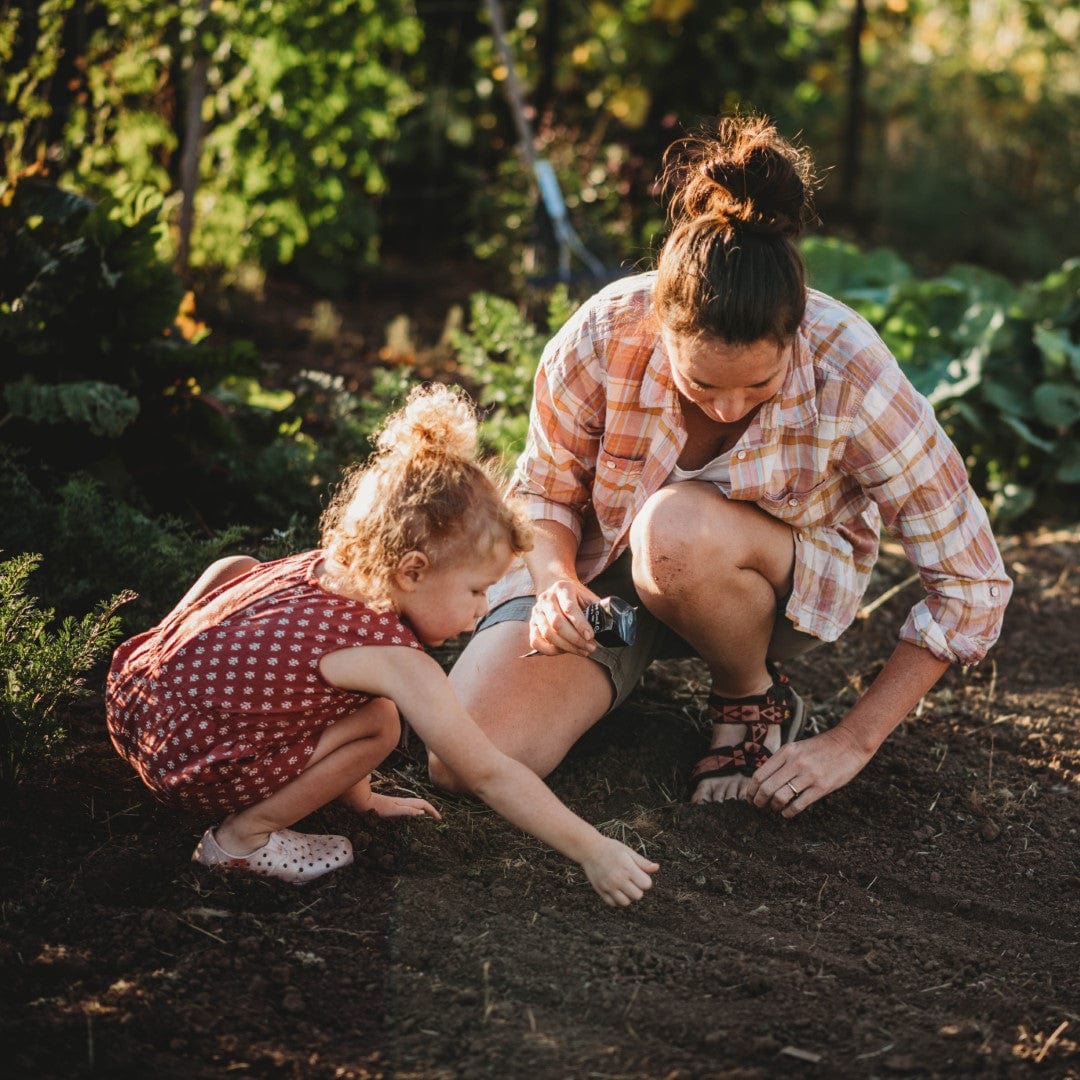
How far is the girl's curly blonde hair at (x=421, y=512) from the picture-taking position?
2.05 m

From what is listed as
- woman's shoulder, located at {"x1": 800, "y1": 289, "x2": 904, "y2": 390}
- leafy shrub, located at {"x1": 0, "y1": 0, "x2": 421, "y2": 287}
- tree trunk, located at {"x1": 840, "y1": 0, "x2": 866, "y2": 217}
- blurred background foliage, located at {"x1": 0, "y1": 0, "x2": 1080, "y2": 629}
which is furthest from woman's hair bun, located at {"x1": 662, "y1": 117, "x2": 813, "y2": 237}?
tree trunk, located at {"x1": 840, "y1": 0, "x2": 866, "y2": 217}

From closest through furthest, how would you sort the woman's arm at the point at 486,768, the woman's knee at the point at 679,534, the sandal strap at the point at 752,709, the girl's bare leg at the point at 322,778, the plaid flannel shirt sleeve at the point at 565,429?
the woman's arm at the point at 486,768
the girl's bare leg at the point at 322,778
the woman's knee at the point at 679,534
the plaid flannel shirt sleeve at the point at 565,429
the sandal strap at the point at 752,709

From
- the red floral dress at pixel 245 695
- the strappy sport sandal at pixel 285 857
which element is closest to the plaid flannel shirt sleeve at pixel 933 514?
the red floral dress at pixel 245 695

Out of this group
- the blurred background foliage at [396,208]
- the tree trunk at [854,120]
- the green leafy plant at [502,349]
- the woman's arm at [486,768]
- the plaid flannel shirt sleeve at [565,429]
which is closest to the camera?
the woman's arm at [486,768]

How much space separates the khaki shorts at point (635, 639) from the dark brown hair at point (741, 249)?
74 centimetres

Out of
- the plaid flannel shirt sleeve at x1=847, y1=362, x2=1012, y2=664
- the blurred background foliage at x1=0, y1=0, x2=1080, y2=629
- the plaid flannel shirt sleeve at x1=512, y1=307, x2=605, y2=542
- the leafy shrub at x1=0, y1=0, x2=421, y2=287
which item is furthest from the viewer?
the leafy shrub at x1=0, y1=0, x2=421, y2=287

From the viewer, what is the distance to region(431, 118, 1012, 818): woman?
2.18 m

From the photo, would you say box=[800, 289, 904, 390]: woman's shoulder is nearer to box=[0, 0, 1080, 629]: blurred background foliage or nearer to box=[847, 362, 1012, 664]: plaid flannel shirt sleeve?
box=[847, 362, 1012, 664]: plaid flannel shirt sleeve

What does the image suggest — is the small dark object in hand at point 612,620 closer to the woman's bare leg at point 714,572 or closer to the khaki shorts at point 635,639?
the woman's bare leg at point 714,572

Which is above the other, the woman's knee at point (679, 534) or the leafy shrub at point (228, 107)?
the leafy shrub at point (228, 107)

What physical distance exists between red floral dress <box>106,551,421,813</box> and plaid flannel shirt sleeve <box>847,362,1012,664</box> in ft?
3.09

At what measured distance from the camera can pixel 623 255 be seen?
5.92 metres

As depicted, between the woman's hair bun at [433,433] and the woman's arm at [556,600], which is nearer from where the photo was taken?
the woman's hair bun at [433,433]

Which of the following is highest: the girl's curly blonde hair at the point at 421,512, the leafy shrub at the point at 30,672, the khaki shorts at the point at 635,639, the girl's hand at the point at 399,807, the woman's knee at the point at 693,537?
the girl's curly blonde hair at the point at 421,512
